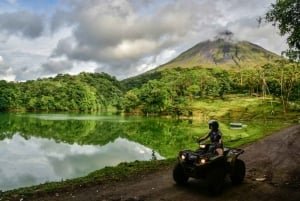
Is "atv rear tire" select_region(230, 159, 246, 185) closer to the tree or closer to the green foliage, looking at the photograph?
the tree

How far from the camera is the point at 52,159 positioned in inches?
1526

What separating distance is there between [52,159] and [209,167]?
28.1 metres

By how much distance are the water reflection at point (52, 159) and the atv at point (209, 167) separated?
14.5m

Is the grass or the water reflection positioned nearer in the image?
the grass

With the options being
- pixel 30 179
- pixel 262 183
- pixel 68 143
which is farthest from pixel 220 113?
pixel 262 183

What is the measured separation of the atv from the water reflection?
14531 mm

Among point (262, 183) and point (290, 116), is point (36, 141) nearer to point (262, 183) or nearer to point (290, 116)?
point (262, 183)

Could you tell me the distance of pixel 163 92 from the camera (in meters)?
137

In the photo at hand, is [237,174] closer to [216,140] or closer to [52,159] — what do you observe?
[216,140]

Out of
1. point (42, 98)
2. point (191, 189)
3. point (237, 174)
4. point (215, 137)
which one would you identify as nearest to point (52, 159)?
point (191, 189)

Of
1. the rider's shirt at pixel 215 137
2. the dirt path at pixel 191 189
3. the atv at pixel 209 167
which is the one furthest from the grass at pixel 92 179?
the rider's shirt at pixel 215 137

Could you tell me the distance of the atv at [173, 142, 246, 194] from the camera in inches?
547

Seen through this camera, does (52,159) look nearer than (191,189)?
No

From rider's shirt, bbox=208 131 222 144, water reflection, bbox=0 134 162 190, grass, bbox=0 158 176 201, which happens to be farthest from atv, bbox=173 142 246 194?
water reflection, bbox=0 134 162 190
